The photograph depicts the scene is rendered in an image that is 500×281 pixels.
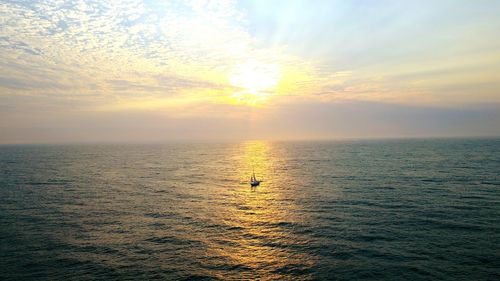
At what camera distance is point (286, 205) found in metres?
60.9

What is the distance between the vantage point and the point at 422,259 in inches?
1307

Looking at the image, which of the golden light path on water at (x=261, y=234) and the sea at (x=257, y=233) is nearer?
the sea at (x=257, y=233)

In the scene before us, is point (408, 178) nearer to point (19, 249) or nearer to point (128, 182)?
point (128, 182)

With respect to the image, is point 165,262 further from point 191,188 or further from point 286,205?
point 191,188

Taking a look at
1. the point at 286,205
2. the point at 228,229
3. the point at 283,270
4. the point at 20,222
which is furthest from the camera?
the point at 286,205

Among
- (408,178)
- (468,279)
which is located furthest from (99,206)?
(408,178)

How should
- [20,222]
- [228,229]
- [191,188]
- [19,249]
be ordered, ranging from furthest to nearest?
[191,188], [20,222], [228,229], [19,249]

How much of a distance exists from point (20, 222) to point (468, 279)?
202 ft

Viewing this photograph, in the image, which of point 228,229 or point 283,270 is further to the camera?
point 228,229

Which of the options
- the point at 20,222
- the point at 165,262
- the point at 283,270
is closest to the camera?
the point at 283,270

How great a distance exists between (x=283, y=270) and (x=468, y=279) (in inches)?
683

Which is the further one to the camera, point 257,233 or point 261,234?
point 257,233

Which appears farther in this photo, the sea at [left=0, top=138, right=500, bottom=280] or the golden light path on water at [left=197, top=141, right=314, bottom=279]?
the golden light path on water at [left=197, top=141, right=314, bottom=279]

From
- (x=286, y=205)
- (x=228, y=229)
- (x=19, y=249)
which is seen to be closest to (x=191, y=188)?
(x=286, y=205)
